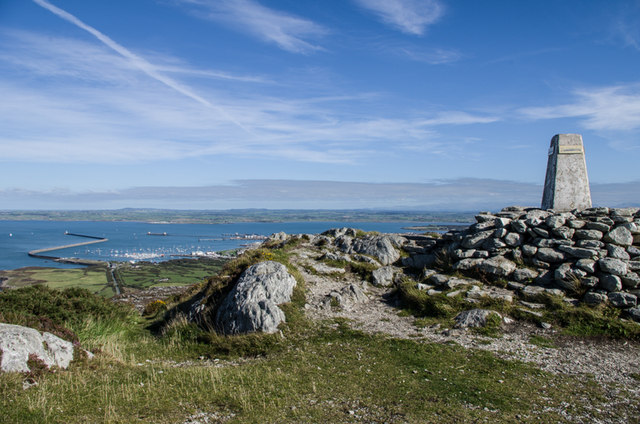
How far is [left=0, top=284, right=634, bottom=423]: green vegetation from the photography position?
24.2 feet

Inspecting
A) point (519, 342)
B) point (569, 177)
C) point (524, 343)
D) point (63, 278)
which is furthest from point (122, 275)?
point (524, 343)

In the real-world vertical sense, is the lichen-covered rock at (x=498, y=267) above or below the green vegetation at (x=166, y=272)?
above

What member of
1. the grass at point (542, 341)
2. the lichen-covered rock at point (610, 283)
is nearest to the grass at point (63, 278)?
the grass at point (542, 341)

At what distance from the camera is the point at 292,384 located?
8914 mm

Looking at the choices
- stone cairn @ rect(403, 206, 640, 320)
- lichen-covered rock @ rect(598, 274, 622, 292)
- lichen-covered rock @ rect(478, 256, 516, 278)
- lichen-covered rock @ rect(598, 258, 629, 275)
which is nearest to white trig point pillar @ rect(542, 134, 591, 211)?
stone cairn @ rect(403, 206, 640, 320)

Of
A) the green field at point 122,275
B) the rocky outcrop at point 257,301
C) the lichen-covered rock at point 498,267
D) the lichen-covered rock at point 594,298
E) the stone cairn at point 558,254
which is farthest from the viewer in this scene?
the green field at point 122,275

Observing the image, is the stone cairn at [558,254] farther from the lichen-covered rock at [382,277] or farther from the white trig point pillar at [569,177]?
the lichen-covered rock at [382,277]

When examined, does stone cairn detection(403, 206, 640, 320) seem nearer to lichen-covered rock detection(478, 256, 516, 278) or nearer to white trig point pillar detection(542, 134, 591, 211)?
lichen-covered rock detection(478, 256, 516, 278)

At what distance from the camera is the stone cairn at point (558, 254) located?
14.4 meters

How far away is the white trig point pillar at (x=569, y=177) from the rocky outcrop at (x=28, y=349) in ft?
69.5

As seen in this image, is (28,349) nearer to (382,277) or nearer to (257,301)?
(257,301)

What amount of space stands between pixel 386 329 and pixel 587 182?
45.7 ft

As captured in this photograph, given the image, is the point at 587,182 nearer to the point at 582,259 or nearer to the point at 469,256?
the point at 582,259

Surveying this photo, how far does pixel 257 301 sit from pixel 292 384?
17.5 ft
